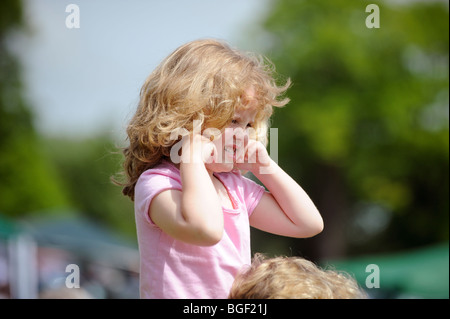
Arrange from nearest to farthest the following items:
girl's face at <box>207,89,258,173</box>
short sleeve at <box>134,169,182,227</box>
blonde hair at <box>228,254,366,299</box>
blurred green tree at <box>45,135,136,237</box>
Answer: blonde hair at <box>228,254,366,299</box>
short sleeve at <box>134,169,182,227</box>
girl's face at <box>207,89,258,173</box>
blurred green tree at <box>45,135,136,237</box>

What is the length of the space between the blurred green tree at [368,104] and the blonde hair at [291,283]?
12336 millimetres

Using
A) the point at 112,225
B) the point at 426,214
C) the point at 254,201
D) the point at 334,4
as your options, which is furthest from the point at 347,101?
the point at 112,225

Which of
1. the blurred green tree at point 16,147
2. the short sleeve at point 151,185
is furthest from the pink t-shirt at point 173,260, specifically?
the blurred green tree at point 16,147

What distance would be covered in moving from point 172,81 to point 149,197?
0.40 metres

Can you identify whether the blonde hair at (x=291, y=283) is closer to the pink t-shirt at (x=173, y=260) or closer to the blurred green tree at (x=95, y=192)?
the pink t-shirt at (x=173, y=260)

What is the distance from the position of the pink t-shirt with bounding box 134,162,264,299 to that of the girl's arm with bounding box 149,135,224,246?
47 millimetres

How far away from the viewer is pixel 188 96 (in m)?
1.67

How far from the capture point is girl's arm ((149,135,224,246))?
1.43 metres

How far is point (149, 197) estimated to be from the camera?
1530 millimetres

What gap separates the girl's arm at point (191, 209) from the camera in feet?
4.70

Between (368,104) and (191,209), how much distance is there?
44.3 ft
